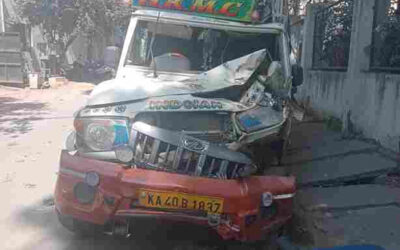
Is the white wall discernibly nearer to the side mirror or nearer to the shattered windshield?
the side mirror

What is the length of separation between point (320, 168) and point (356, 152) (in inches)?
26.0

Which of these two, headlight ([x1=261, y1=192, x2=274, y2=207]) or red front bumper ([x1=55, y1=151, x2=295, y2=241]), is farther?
headlight ([x1=261, y1=192, x2=274, y2=207])

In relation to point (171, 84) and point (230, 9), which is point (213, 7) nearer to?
point (230, 9)

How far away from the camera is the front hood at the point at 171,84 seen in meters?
3.48

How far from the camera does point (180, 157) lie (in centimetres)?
329

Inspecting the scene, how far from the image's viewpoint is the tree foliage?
22.0 meters

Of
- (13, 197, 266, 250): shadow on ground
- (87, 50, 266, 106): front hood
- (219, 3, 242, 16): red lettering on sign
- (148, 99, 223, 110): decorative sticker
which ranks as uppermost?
(219, 3, 242, 16): red lettering on sign

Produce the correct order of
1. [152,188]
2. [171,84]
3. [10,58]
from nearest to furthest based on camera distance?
[152,188]
[171,84]
[10,58]

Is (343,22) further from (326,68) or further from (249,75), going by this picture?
(249,75)

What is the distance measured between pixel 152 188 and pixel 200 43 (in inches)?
90.9

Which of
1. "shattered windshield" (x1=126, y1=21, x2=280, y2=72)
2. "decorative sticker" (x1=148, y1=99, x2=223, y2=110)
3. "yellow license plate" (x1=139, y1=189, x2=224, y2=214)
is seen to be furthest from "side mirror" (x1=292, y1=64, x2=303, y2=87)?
"yellow license plate" (x1=139, y1=189, x2=224, y2=214)

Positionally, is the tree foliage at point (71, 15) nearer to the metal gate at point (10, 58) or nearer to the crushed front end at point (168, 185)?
the metal gate at point (10, 58)

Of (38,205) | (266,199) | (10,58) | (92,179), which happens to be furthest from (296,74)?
(10,58)

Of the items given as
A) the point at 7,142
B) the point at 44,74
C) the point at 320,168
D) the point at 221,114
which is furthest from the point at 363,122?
the point at 44,74
